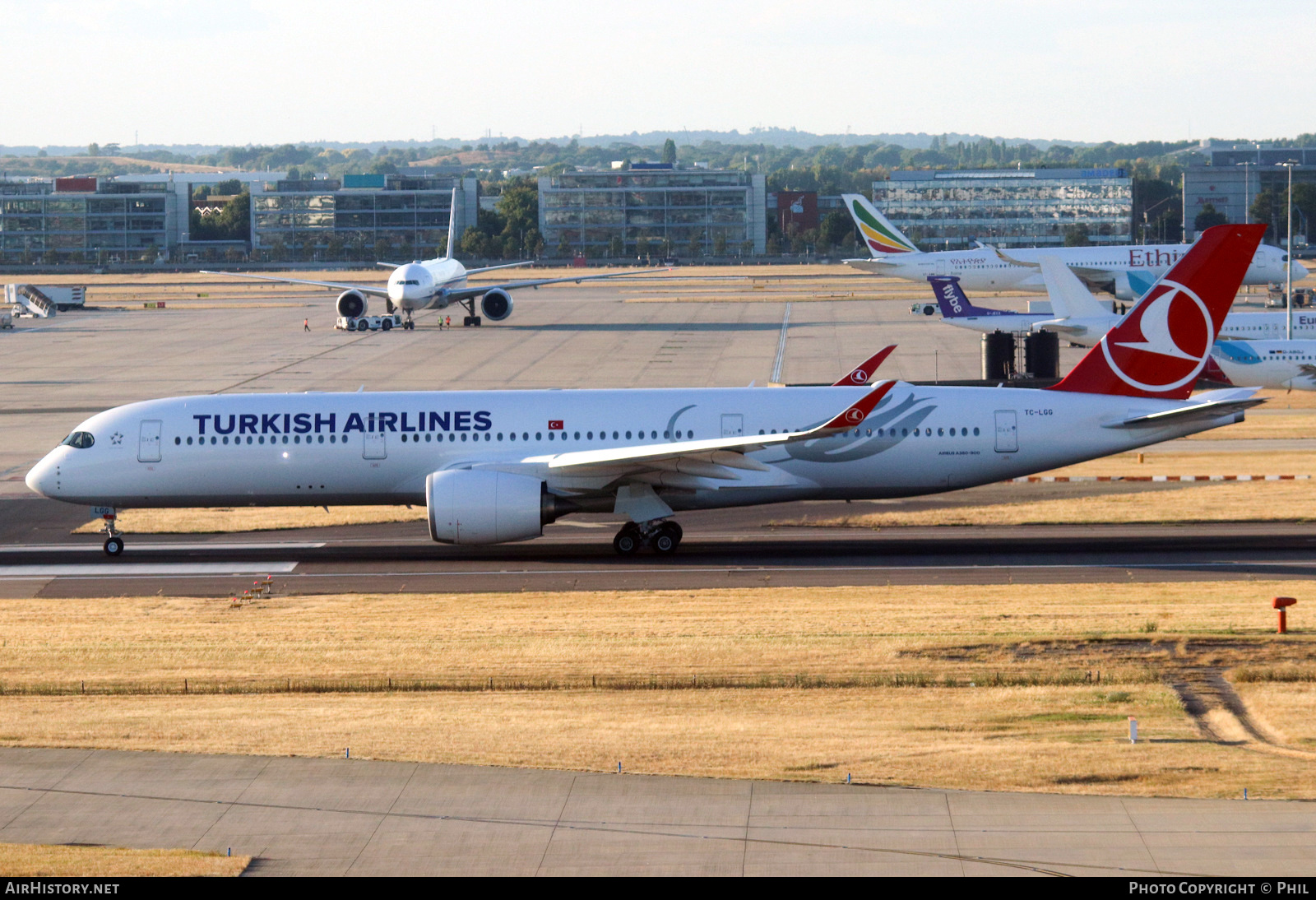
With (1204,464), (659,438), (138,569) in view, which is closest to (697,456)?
(659,438)

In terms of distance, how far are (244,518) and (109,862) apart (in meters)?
25.8

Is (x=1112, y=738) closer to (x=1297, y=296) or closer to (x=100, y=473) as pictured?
(x=100, y=473)

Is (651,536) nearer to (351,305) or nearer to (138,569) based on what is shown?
(138,569)

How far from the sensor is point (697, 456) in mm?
30297

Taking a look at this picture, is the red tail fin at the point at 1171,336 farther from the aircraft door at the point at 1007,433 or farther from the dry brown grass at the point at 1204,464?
the dry brown grass at the point at 1204,464

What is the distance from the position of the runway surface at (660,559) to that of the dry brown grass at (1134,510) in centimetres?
55

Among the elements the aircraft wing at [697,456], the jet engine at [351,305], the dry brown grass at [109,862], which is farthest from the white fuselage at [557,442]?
the jet engine at [351,305]

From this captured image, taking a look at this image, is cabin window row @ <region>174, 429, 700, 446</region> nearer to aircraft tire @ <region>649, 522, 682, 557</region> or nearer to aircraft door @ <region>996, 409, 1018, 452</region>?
aircraft tire @ <region>649, 522, 682, 557</region>

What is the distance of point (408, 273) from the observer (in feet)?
304

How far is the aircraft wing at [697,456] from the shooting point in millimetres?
28797

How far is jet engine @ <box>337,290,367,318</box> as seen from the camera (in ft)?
315

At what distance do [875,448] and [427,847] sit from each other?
Result: 19574 mm
